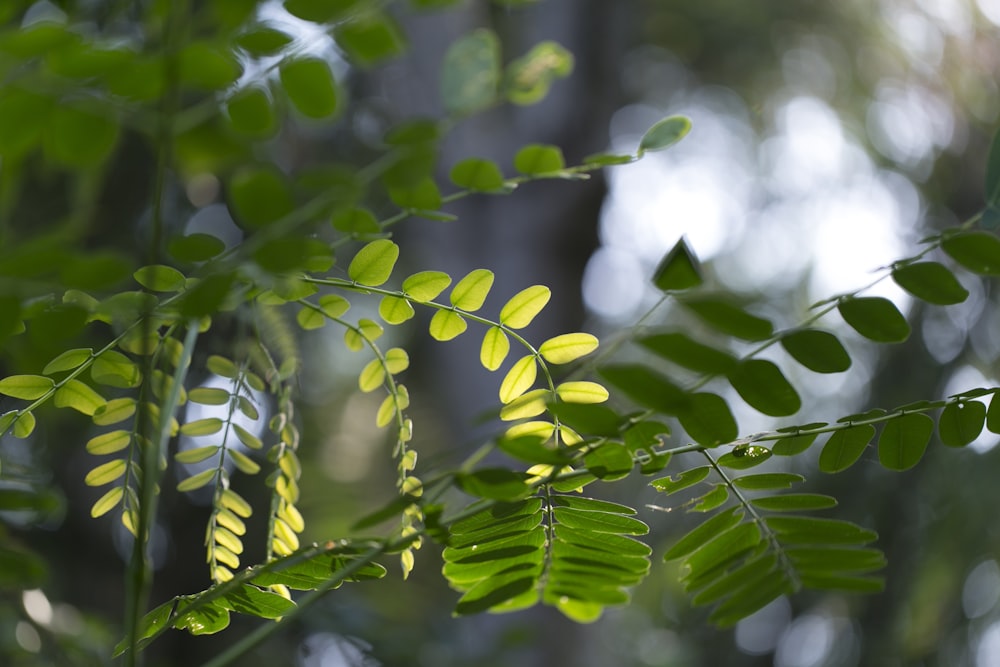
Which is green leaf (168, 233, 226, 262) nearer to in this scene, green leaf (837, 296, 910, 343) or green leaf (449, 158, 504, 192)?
green leaf (449, 158, 504, 192)

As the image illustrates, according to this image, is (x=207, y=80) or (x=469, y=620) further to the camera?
(x=469, y=620)

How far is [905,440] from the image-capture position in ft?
1.00

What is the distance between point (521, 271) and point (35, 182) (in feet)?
2.62

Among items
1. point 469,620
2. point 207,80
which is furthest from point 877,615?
point 207,80

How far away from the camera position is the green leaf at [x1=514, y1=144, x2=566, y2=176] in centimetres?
33

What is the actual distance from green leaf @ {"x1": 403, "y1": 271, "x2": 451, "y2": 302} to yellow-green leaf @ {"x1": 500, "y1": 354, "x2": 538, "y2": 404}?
46mm

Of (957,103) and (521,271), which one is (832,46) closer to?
(957,103)

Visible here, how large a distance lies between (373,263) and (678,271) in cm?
14

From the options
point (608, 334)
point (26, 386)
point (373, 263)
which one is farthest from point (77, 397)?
point (608, 334)

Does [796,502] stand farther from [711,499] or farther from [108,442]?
[108,442]

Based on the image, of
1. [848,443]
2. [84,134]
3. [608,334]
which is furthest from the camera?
[608,334]

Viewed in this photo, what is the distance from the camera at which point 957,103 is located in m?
2.07

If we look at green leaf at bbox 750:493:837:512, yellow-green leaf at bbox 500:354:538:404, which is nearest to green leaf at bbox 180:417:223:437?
yellow-green leaf at bbox 500:354:538:404

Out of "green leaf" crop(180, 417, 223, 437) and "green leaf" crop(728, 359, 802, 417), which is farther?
"green leaf" crop(180, 417, 223, 437)
